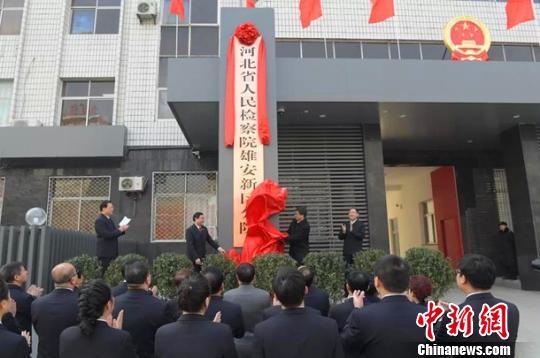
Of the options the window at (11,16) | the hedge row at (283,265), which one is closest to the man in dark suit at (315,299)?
the hedge row at (283,265)

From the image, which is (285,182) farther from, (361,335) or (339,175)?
(361,335)

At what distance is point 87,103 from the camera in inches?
412

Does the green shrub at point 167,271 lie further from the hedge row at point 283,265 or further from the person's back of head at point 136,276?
the person's back of head at point 136,276

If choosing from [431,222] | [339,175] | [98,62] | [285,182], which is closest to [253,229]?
[285,182]

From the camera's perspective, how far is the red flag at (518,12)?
30.8ft

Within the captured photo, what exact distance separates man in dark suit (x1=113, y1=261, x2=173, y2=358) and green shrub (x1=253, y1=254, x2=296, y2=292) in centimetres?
232

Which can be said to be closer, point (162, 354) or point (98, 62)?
point (162, 354)

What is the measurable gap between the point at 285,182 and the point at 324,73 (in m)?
2.35

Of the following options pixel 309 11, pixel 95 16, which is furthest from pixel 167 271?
pixel 95 16

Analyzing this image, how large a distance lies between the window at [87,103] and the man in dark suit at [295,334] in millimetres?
9362

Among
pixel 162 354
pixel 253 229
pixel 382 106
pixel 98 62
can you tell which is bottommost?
pixel 162 354

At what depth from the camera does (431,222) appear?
47.3 feet

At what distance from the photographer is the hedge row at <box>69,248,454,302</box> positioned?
4.93 metres

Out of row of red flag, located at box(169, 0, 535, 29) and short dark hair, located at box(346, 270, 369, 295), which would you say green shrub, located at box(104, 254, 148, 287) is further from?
row of red flag, located at box(169, 0, 535, 29)
